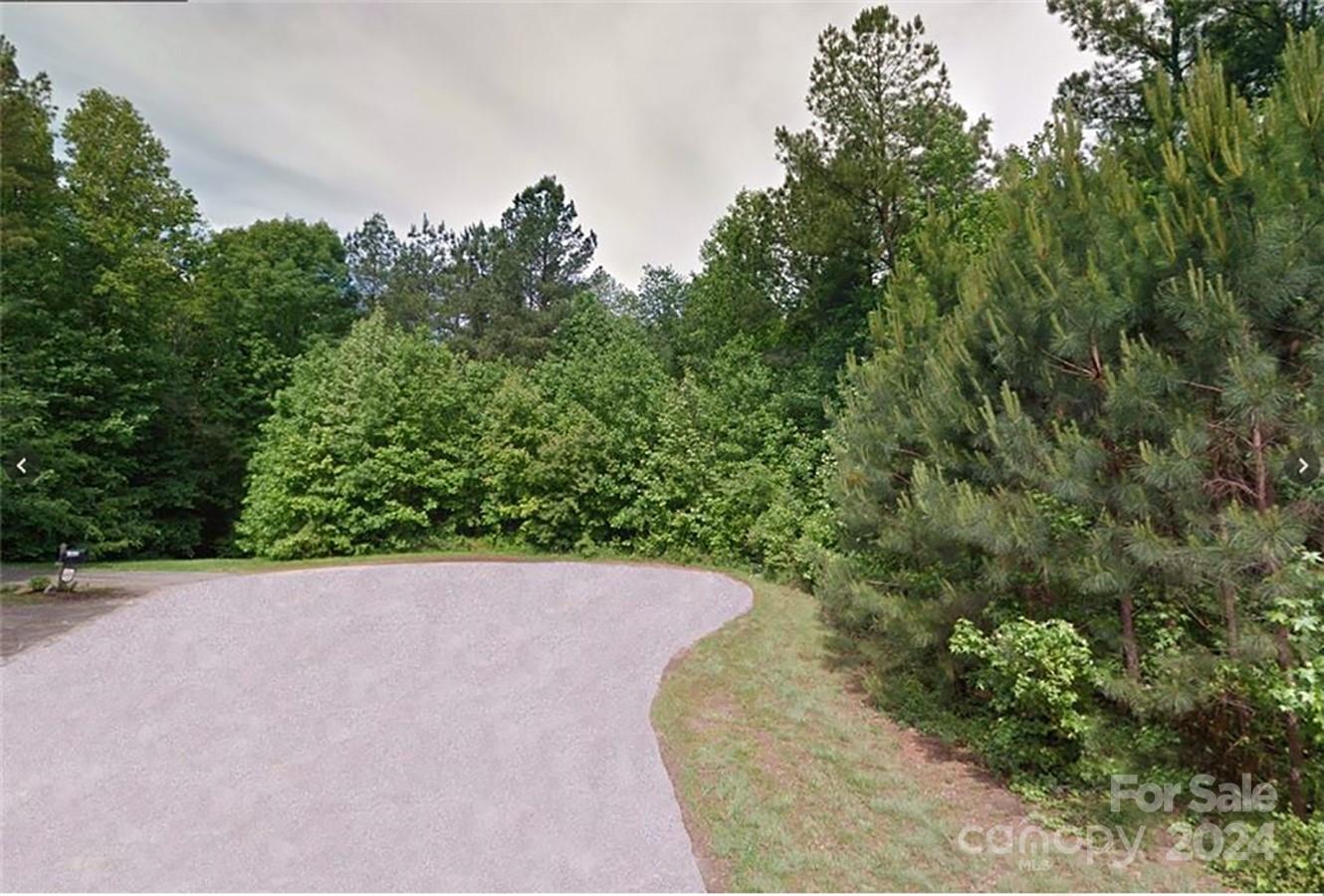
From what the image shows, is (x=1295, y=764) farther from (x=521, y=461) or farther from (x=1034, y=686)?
(x=521, y=461)

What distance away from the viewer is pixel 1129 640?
4359 millimetres

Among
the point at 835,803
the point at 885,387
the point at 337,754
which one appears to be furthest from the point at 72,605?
the point at 885,387

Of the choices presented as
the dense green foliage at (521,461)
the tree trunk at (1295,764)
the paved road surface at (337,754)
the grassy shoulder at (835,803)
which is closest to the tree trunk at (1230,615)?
the tree trunk at (1295,764)

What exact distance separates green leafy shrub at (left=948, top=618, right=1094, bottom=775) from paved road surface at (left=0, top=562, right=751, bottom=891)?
265 centimetres

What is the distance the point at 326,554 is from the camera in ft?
45.4

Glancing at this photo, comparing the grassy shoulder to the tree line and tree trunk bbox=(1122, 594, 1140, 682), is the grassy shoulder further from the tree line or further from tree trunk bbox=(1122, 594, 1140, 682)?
tree trunk bbox=(1122, 594, 1140, 682)

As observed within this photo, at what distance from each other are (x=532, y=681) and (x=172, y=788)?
2777mm

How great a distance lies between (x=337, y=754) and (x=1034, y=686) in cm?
507

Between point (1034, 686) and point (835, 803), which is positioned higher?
point (1034, 686)

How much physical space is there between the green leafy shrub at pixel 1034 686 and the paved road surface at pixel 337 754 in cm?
265

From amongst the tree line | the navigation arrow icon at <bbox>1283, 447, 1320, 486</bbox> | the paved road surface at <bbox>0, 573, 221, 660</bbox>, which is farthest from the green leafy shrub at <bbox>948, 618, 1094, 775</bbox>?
the paved road surface at <bbox>0, 573, 221, 660</bbox>

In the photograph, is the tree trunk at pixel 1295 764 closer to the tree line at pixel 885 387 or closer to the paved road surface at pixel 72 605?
the tree line at pixel 885 387

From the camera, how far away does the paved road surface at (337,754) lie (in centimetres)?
→ 325

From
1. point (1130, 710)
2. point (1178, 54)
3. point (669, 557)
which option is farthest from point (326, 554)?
point (1178, 54)
